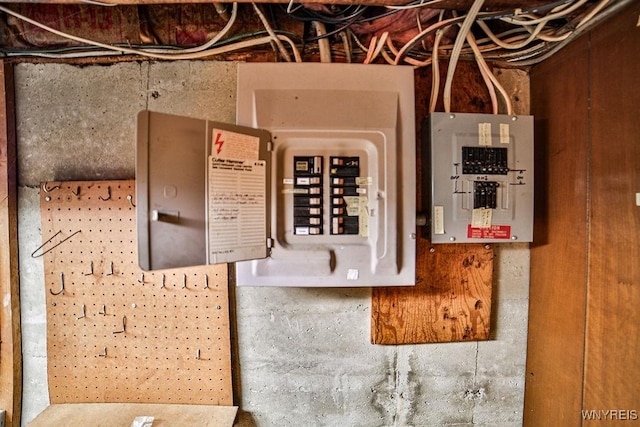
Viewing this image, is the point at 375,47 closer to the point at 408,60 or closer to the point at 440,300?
the point at 408,60

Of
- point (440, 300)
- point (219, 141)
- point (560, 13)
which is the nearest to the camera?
point (219, 141)

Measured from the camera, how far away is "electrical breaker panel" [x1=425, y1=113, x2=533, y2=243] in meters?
0.89

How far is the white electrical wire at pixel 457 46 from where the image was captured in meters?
0.82

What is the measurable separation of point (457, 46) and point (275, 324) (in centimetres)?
116

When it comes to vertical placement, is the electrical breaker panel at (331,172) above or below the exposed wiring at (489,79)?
below

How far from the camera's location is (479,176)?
89 cm

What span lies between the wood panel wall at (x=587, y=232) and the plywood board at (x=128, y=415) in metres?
1.17

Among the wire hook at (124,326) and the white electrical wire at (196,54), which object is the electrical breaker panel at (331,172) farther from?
the wire hook at (124,326)

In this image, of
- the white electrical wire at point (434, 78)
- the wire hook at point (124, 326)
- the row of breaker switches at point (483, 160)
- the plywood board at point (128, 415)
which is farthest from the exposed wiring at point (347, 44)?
the plywood board at point (128, 415)

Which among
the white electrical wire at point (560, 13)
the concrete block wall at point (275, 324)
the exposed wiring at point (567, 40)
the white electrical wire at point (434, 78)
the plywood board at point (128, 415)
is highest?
the white electrical wire at point (560, 13)

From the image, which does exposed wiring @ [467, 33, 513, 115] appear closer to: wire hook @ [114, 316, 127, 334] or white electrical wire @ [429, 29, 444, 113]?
white electrical wire @ [429, 29, 444, 113]

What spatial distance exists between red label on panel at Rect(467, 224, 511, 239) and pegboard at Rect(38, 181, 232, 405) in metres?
0.86

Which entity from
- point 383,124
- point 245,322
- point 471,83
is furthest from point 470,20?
point 245,322

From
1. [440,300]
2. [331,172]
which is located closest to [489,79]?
[331,172]
